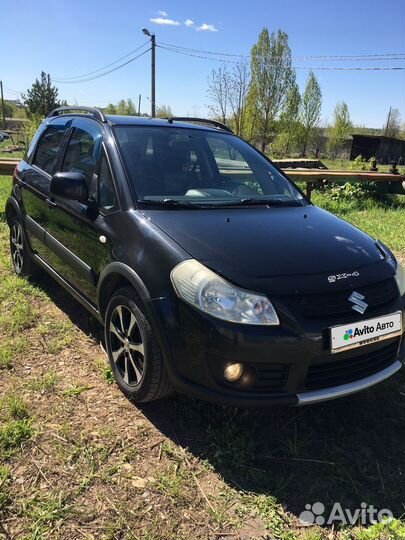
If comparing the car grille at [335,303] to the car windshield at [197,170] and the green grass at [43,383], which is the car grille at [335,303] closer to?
the car windshield at [197,170]

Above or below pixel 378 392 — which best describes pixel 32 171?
above

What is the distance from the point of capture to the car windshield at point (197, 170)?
3.08m

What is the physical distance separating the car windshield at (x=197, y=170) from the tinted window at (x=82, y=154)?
0.25m

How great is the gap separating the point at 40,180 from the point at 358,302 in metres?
3.00

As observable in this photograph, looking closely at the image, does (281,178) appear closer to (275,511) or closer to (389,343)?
(389,343)

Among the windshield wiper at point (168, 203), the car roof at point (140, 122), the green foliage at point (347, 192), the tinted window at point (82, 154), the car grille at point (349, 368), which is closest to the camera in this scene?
the car grille at point (349, 368)

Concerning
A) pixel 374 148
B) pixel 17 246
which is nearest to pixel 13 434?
pixel 17 246

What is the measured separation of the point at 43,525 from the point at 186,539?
0.61m

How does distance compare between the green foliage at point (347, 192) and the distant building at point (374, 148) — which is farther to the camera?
the distant building at point (374, 148)

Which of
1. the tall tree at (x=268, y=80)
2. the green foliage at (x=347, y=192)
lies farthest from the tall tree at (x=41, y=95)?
the green foliage at (x=347, y=192)

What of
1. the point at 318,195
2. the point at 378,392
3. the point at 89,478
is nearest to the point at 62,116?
the point at 89,478

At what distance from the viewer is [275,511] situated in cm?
210

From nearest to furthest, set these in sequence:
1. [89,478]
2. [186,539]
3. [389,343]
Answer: [186,539] → [89,478] → [389,343]

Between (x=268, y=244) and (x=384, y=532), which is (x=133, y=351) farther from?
(x=384, y=532)
